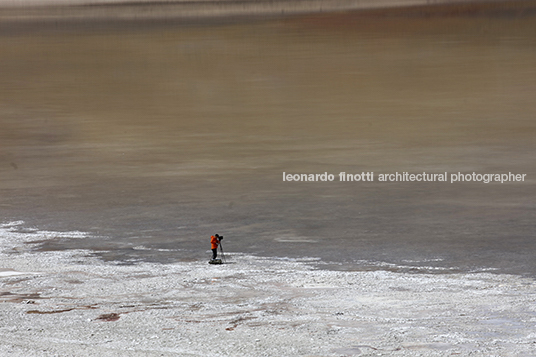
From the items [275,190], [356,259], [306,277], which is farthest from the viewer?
[275,190]

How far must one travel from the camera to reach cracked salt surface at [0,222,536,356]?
7758 mm

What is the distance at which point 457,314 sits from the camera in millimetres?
8516

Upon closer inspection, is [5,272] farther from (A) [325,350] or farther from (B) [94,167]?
(B) [94,167]

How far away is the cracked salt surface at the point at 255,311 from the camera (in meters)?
7.76

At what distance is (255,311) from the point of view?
8.84m

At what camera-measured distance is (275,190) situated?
57.5 feet

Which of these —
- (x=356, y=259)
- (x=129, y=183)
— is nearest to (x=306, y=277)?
(x=356, y=259)

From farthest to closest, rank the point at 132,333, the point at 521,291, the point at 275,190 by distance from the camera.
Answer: the point at 275,190 → the point at 521,291 → the point at 132,333

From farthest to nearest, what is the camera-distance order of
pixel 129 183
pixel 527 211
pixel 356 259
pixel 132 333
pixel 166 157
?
1. pixel 166 157
2. pixel 129 183
3. pixel 527 211
4. pixel 356 259
5. pixel 132 333

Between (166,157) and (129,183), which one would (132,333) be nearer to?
(129,183)

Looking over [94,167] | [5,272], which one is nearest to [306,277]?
[5,272]

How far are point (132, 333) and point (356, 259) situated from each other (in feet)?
12.9

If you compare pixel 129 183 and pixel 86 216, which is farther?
pixel 129 183

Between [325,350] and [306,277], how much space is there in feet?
8.32
